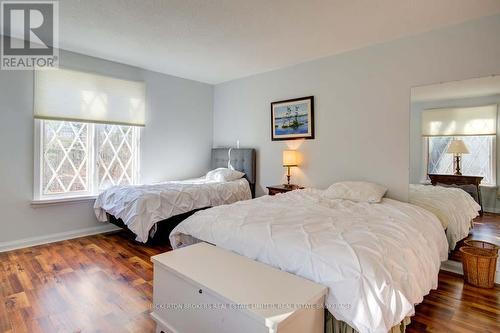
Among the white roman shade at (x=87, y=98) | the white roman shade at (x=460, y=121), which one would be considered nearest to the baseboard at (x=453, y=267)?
the white roman shade at (x=460, y=121)

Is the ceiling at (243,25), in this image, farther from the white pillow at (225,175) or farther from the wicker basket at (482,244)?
the wicker basket at (482,244)

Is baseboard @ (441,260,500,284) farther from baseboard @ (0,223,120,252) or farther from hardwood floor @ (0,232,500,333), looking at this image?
baseboard @ (0,223,120,252)

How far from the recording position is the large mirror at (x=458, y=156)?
8.25ft

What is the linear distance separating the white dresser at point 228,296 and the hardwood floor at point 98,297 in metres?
0.38

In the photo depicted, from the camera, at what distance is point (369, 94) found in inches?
124

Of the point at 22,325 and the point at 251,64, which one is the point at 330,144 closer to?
the point at 251,64

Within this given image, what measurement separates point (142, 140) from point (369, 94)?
10.4ft

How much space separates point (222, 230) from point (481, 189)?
8.04 ft

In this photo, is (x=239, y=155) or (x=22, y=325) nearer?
(x=22, y=325)

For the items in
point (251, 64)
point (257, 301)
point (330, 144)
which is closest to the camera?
point (257, 301)

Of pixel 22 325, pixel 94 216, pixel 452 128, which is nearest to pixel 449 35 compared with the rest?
pixel 452 128

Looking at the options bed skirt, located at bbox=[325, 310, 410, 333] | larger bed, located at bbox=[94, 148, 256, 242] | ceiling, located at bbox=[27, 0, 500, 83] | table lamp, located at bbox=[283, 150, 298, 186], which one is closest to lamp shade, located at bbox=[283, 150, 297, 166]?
table lamp, located at bbox=[283, 150, 298, 186]

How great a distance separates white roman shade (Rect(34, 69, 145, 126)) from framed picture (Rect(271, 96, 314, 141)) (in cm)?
198

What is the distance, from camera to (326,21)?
2.54 metres
